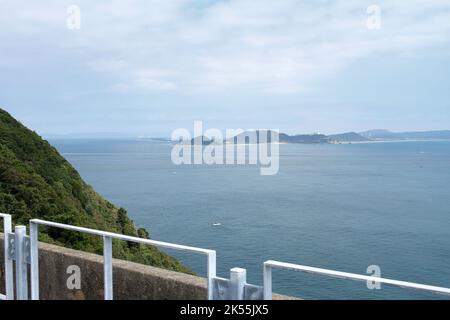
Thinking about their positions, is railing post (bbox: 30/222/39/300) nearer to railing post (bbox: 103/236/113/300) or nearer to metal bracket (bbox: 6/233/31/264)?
metal bracket (bbox: 6/233/31/264)

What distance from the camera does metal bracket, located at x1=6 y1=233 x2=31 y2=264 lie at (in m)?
3.79

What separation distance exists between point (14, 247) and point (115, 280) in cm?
104

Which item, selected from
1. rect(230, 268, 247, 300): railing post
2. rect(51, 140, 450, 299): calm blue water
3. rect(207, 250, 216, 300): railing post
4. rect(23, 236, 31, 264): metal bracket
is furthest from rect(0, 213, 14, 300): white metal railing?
rect(51, 140, 450, 299): calm blue water

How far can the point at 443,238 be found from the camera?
48.1 m

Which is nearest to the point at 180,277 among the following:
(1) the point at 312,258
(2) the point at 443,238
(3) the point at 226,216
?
(1) the point at 312,258

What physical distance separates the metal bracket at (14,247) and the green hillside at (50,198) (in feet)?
11.3

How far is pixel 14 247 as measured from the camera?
152 inches

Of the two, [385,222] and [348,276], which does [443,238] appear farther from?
[348,276]

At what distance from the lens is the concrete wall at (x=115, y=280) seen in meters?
4.23

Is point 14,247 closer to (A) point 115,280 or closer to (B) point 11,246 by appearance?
(B) point 11,246

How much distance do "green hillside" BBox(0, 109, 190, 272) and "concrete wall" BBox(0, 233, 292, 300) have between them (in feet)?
8.27

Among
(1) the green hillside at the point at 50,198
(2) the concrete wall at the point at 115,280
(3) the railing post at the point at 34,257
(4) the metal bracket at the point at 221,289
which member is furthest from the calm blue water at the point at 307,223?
(4) the metal bracket at the point at 221,289

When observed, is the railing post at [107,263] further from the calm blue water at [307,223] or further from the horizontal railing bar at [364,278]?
the calm blue water at [307,223]

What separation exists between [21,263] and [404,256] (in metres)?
43.0
